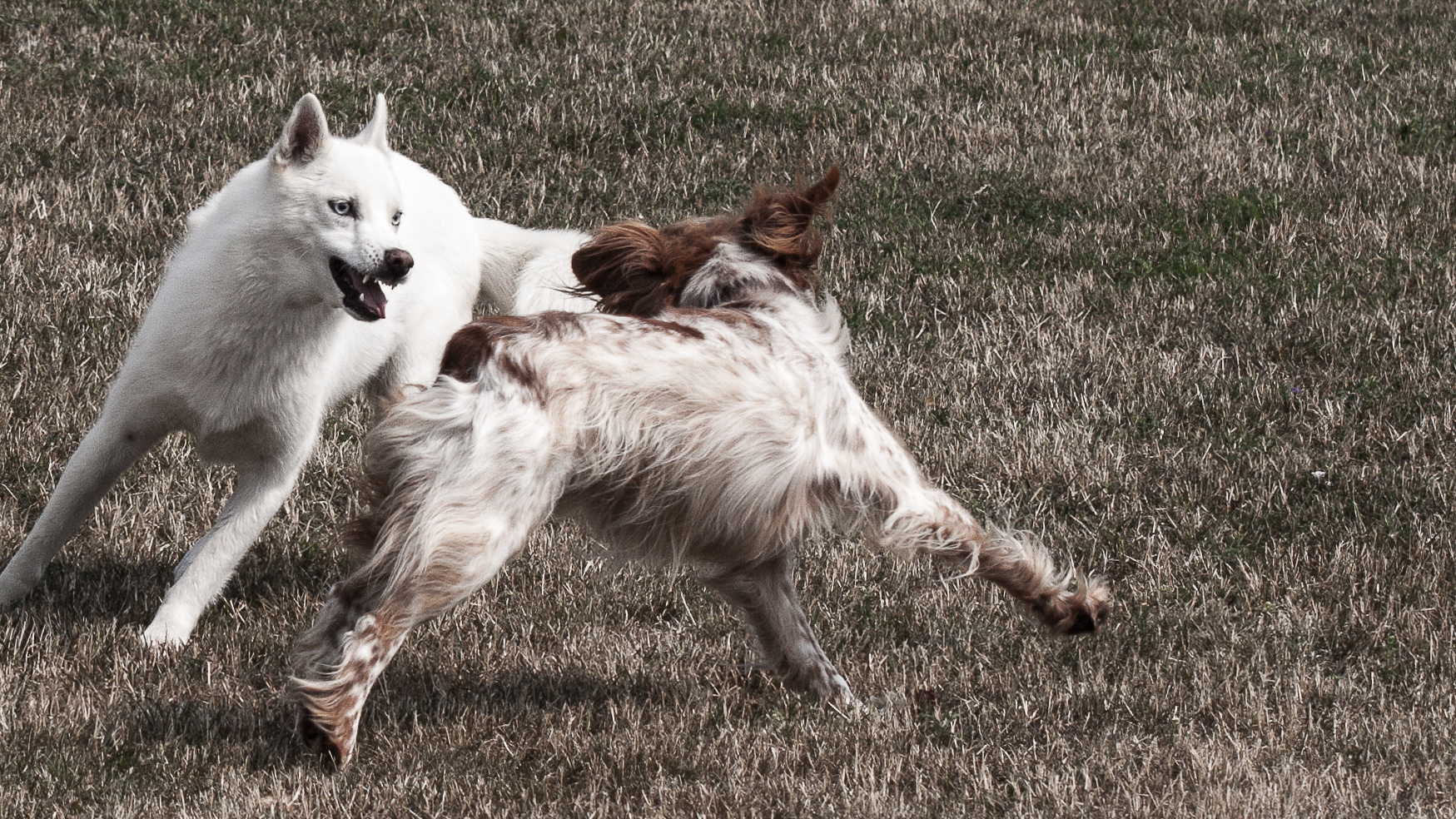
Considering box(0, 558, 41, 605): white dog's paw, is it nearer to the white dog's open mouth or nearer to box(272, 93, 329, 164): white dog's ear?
the white dog's open mouth

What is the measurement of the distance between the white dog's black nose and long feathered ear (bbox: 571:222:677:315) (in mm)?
447

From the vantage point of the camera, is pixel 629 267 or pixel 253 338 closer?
pixel 629 267

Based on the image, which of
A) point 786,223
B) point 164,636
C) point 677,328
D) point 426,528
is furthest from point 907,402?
point 426,528

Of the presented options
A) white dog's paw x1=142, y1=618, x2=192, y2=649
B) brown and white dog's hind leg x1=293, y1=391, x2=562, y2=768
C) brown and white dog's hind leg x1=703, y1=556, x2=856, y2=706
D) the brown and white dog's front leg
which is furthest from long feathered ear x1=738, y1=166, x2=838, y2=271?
white dog's paw x1=142, y1=618, x2=192, y2=649

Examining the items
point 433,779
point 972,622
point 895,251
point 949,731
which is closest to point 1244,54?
point 895,251

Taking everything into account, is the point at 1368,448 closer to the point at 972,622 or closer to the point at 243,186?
the point at 972,622

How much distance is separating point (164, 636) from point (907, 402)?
306 centimetres

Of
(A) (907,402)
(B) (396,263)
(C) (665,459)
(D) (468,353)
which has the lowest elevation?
(A) (907,402)

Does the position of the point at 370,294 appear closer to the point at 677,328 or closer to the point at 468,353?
the point at 468,353

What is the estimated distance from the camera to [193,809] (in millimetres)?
3424

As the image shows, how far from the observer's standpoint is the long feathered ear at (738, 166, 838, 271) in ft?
13.5

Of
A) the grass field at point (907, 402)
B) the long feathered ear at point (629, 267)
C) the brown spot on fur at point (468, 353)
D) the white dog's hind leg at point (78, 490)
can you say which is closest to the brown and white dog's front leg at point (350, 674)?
the grass field at point (907, 402)

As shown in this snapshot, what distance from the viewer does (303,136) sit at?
163 inches

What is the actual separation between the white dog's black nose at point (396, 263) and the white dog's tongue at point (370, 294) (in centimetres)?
7
